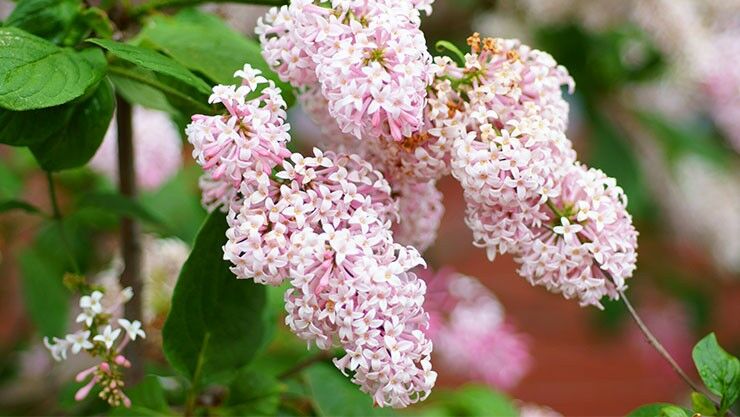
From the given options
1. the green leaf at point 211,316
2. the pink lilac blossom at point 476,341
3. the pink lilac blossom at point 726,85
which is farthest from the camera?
the pink lilac blossom at point 726,85

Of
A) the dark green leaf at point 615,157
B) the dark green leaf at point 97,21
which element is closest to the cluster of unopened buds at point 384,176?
the dark green leaf at point 97,21

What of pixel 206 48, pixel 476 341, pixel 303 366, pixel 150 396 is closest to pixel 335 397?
pixel 303 366

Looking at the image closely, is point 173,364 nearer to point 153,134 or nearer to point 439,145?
point 439,145

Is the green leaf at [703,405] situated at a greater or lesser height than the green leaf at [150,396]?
greater

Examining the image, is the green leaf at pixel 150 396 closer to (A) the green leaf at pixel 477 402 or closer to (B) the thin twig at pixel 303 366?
(B) the thin twig at pixel 303 366

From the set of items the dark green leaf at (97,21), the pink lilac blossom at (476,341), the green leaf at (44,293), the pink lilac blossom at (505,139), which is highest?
the pink lilac blossom at (505,139)

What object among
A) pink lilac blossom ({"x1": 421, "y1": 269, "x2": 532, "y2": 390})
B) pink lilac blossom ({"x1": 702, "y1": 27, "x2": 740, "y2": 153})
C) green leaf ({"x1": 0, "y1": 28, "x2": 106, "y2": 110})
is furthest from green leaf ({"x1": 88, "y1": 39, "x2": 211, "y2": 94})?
pink lilac blossom ({"x1": 702, "y1": 27, "x2": 740, "y2": 153})

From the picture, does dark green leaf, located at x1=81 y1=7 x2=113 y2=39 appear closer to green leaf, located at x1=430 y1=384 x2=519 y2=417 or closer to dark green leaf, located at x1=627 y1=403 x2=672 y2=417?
dark green leaf, located at x1=627 y1=403 x2=672 y2=417
